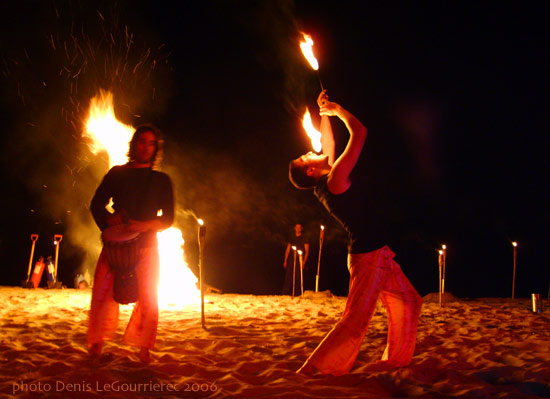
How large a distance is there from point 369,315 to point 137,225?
5.92 ft

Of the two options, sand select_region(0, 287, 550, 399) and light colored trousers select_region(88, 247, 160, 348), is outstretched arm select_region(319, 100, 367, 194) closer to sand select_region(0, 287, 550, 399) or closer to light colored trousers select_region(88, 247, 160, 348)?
sand select_region(0, 287, 550, 399)

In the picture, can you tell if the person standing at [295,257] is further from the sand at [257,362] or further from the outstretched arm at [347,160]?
the outstretched arm at [347,160]

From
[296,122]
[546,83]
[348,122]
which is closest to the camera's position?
[348,122]

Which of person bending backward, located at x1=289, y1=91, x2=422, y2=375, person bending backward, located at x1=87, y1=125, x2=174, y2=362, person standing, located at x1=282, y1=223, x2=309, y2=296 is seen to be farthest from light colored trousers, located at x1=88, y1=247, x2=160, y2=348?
person standing, located at x1=282, y1=223, x2=309, y2=296

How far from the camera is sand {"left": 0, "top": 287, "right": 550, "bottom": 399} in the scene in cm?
256

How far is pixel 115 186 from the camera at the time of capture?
3178 mm

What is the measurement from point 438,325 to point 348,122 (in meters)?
3.54

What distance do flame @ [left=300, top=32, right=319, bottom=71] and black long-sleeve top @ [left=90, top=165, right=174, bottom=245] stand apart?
2.12 meters

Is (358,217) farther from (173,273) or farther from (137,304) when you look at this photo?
(173,273)

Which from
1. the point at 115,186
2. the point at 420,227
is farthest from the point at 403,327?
the point at 420,227

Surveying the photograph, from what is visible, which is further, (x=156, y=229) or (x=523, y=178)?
(x=523, y=178)

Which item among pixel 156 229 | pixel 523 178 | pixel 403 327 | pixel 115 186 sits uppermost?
pixel 523 178

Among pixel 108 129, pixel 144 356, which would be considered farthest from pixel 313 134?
pixel 108 129

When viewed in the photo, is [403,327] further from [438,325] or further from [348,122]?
[438,325]
